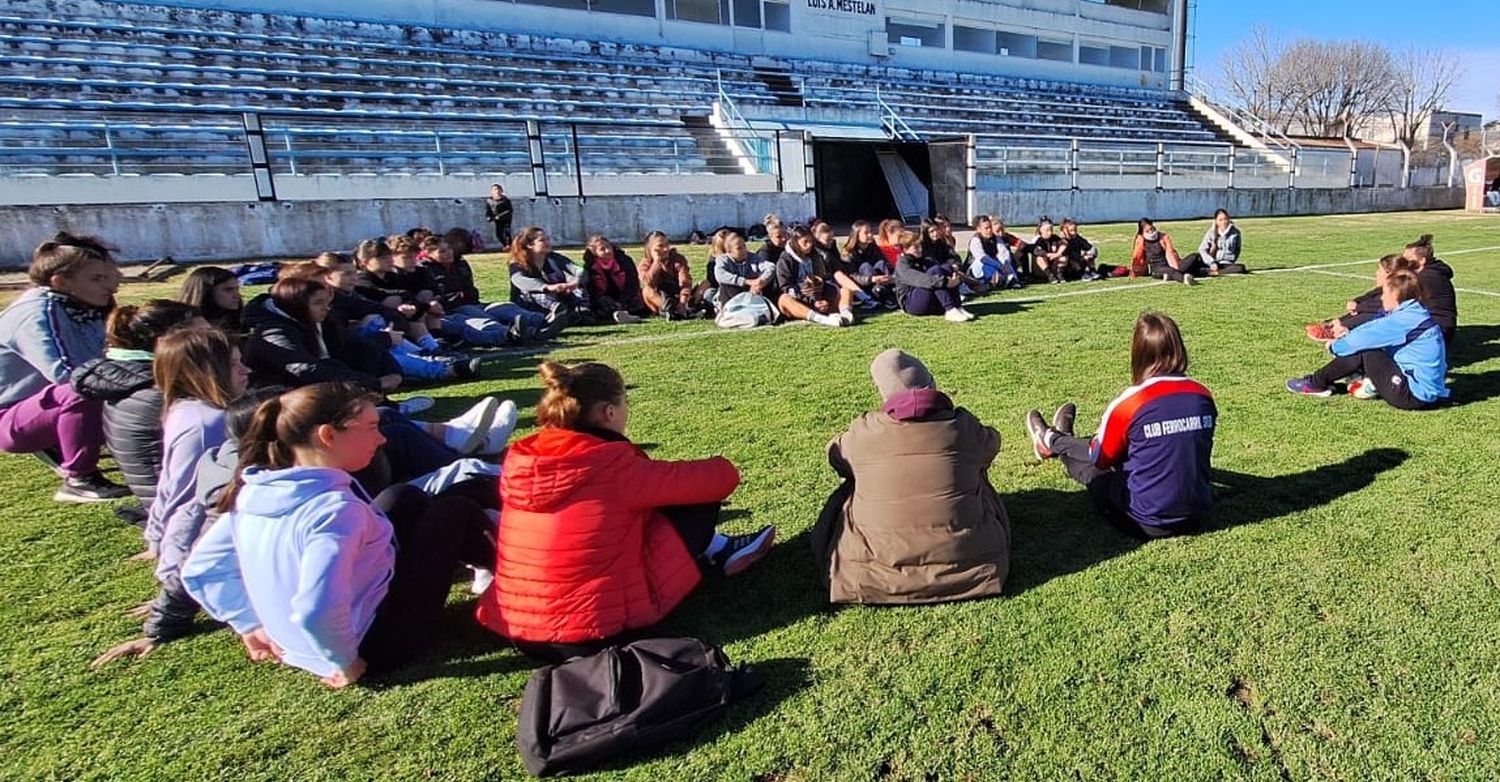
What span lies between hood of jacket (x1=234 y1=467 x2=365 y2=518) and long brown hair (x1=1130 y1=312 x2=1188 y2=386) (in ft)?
10.5

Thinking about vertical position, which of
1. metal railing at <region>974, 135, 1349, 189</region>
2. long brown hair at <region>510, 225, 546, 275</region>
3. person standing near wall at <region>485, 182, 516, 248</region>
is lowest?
long brown hair at <region>510, 225, 546, 275</region>

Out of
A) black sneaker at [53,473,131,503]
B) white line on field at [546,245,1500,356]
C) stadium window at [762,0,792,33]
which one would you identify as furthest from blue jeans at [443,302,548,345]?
stadium window at [762,0,792,33]

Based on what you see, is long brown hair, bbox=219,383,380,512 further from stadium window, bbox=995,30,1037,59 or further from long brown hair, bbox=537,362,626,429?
stadium window, bbox=995,30,1037,59

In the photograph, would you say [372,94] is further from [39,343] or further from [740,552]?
[740,552]

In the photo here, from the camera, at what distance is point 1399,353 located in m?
5.35

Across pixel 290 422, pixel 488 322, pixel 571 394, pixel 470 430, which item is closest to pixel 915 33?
pixel 488 322

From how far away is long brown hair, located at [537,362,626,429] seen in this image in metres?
2.76

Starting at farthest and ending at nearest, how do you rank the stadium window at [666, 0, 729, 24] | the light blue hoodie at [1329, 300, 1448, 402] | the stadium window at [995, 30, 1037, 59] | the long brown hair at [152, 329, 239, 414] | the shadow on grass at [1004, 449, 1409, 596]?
the stadium window at [995, 30, 1037, 59], the stadium window at [666, 0, 729, 24], the light blue hoodie at [1329, 300, 1448, 402], the shadow on grass at [1004, 449, 1409, 596], the long brown hair at [152, 329, 239, 414]

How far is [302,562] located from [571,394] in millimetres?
953

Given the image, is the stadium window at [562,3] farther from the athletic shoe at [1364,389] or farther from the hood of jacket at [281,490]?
the hood of jacket at [281,490]

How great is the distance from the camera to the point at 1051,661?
2736 mm

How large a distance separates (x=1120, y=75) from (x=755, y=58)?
70.0ft

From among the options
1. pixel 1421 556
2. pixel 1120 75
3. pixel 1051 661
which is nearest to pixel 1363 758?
pixel 1051 661

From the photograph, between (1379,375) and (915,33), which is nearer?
(1379,375)
